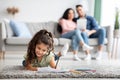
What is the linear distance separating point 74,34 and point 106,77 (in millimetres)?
2728

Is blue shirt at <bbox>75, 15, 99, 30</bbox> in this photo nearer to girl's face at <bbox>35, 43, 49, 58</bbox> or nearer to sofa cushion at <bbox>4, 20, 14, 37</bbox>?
sofa cushion at <bbox>4, 20, 14, 37</bbox>

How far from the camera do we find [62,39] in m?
Result: 4.27

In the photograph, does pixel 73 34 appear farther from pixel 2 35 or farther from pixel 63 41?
pixel 2 35

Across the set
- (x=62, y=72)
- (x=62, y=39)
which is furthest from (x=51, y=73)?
(x=62, y=39)

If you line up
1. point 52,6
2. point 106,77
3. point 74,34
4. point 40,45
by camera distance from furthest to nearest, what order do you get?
1. point 52,6
2. point 74,34
3. point 40,45
4. point 106,77

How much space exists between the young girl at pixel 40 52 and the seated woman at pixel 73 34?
7.11 ft

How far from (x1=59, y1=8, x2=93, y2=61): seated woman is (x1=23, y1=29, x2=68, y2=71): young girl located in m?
2.17

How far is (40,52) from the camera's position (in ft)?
5.97

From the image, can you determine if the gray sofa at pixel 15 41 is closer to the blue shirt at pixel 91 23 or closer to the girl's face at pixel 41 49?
the blue shirt at pixel 91 23

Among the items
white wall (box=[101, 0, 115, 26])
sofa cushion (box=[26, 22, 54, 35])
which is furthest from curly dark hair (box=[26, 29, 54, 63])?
white wall (box=[101, 0, 115, 26])

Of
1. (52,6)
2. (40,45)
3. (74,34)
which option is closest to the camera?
(40,45)

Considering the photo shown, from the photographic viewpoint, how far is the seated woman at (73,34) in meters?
4.12

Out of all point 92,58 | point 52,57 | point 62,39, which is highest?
point 52,57

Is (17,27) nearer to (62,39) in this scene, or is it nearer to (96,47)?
(62,39)
